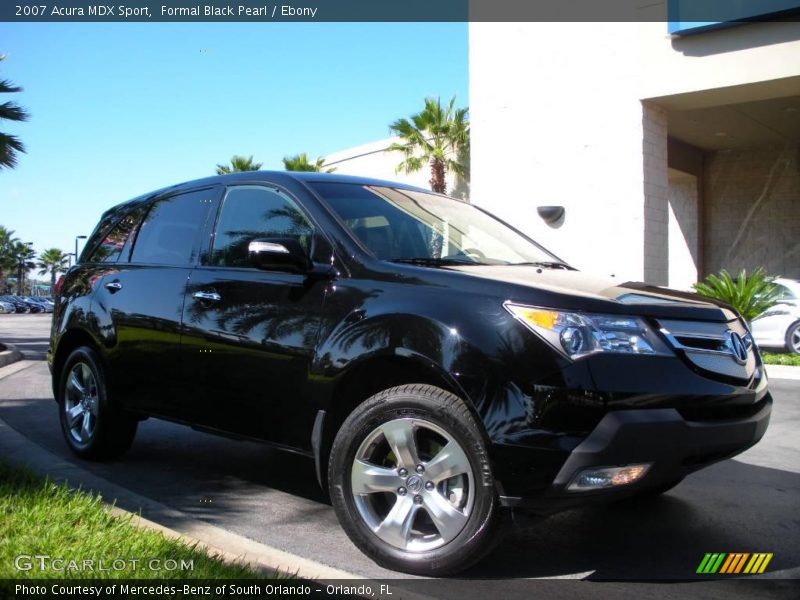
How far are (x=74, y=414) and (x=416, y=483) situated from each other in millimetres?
3080

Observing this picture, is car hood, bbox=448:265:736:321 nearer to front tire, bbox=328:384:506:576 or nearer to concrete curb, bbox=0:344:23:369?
front tire, bbox=328:384:506:576

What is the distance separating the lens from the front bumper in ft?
9.27

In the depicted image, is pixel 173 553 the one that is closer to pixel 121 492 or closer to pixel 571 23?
pixel 121 492

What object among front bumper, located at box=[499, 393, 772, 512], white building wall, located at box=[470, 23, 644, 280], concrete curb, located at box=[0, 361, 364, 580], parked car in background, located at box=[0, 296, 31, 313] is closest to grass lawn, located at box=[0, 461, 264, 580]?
concrete curb, located at box=[0, 361, 364, 580]

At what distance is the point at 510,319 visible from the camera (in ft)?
9.99

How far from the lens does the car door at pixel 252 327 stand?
370 cm

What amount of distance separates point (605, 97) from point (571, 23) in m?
1.75

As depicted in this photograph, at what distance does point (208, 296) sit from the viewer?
13.8 ft

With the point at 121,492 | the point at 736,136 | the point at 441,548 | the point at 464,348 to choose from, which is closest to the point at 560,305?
the point at 464,348

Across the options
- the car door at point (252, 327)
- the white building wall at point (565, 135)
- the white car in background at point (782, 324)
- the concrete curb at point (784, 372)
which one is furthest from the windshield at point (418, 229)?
the white car in background at point (782, 324)

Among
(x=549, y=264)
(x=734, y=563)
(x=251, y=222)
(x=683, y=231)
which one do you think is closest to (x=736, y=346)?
(x=734, y=563)

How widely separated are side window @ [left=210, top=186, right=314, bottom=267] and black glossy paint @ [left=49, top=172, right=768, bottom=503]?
7 cm

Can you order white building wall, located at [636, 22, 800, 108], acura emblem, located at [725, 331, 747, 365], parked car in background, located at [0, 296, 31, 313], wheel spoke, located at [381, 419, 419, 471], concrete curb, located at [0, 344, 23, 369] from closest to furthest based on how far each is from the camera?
1. wheel spoke, located at [381, 419, 419, 471]
2. acura emblem, located at [725, 331, 747, 365]
3. concrete curb, located at [0, 344, 23, 369]
4. white building wall, located at [636, 22, 800, 108]
5. parked car in background, located at [0, 296, 31, 313]

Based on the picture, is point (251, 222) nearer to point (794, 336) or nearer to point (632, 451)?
point (632, 451)
